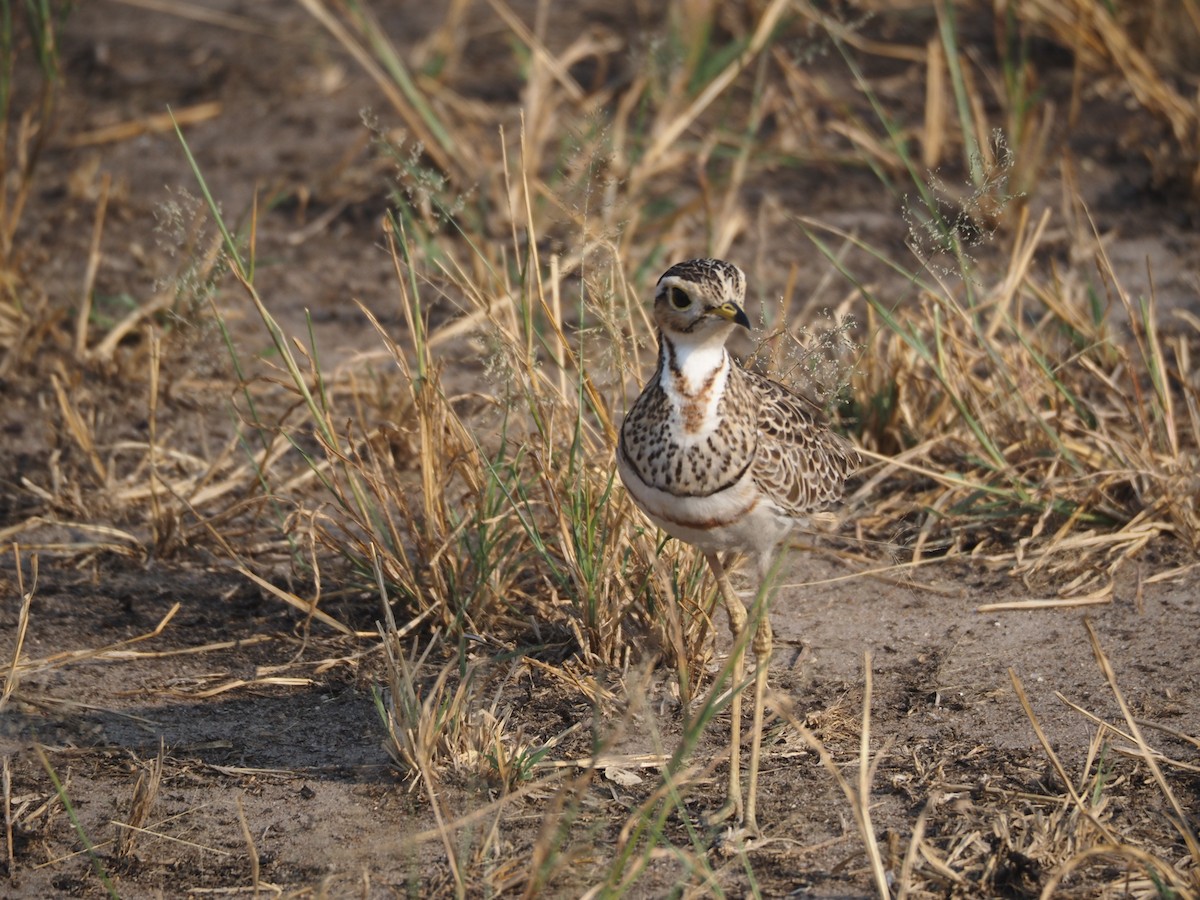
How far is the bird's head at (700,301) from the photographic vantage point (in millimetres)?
3373

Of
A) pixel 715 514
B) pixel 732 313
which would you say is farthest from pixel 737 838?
pixel 732 313

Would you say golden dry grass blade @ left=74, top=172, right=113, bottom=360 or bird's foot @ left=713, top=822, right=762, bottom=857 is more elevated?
golden dry grass blade @ left=74, top=172, right=113, bottom=360

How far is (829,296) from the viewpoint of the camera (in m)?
5.68

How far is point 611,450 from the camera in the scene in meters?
4.11

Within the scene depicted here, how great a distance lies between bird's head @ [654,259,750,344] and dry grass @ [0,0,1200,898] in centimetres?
26

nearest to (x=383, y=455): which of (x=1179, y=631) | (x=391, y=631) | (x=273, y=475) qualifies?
(x=273, y=475)

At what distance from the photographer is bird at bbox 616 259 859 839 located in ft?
11.1

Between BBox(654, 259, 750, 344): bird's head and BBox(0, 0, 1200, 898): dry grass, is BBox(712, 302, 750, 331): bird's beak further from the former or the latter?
BBox(0, 0, 1200, 898): dry grass

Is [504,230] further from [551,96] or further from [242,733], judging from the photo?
[242,733]

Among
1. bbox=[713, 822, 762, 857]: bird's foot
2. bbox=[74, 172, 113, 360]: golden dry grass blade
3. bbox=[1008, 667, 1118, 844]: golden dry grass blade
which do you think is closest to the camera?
bbox=[1008, 667, 1118, 844]: golden dry grass blade

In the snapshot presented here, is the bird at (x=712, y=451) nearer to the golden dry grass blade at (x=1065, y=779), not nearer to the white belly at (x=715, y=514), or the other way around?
the white belly at (x=715, y=514)

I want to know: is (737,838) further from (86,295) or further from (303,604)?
(86,295)

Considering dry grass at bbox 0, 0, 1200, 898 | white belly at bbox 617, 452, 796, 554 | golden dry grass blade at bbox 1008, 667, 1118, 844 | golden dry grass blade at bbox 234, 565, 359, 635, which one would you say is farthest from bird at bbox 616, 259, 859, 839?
golden dry grass blade at bbox 234, 565, 359, 635

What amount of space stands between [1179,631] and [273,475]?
110 inches
